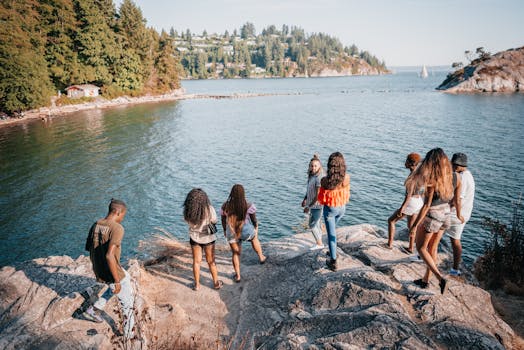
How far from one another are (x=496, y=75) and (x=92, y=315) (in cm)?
9827

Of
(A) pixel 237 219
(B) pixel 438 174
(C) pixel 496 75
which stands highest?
(C) pixel 496 75

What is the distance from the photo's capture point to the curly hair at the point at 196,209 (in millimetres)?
5941

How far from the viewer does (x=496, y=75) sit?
76.2 metres

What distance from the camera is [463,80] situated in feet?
264

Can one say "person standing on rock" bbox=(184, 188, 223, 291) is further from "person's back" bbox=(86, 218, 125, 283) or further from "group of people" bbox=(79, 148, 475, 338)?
"person's back" bbox=(86, 218, 125, 283)

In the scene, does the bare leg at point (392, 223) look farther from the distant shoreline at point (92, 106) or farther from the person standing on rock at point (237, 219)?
the distant shoreline at point (92, 106)

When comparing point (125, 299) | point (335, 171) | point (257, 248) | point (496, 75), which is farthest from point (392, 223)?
point (496, 75)

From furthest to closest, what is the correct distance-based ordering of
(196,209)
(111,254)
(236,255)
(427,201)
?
(236,255), (196,209), (427,201), (111,254)

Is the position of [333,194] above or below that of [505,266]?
above

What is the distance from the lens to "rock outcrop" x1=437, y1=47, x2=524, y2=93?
7519 centimetres

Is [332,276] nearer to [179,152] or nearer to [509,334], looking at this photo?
[509,334]

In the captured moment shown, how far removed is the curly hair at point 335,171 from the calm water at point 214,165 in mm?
9531

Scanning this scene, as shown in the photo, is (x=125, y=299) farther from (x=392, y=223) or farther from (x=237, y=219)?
(x=392, y=223)

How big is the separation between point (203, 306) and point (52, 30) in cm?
7045
